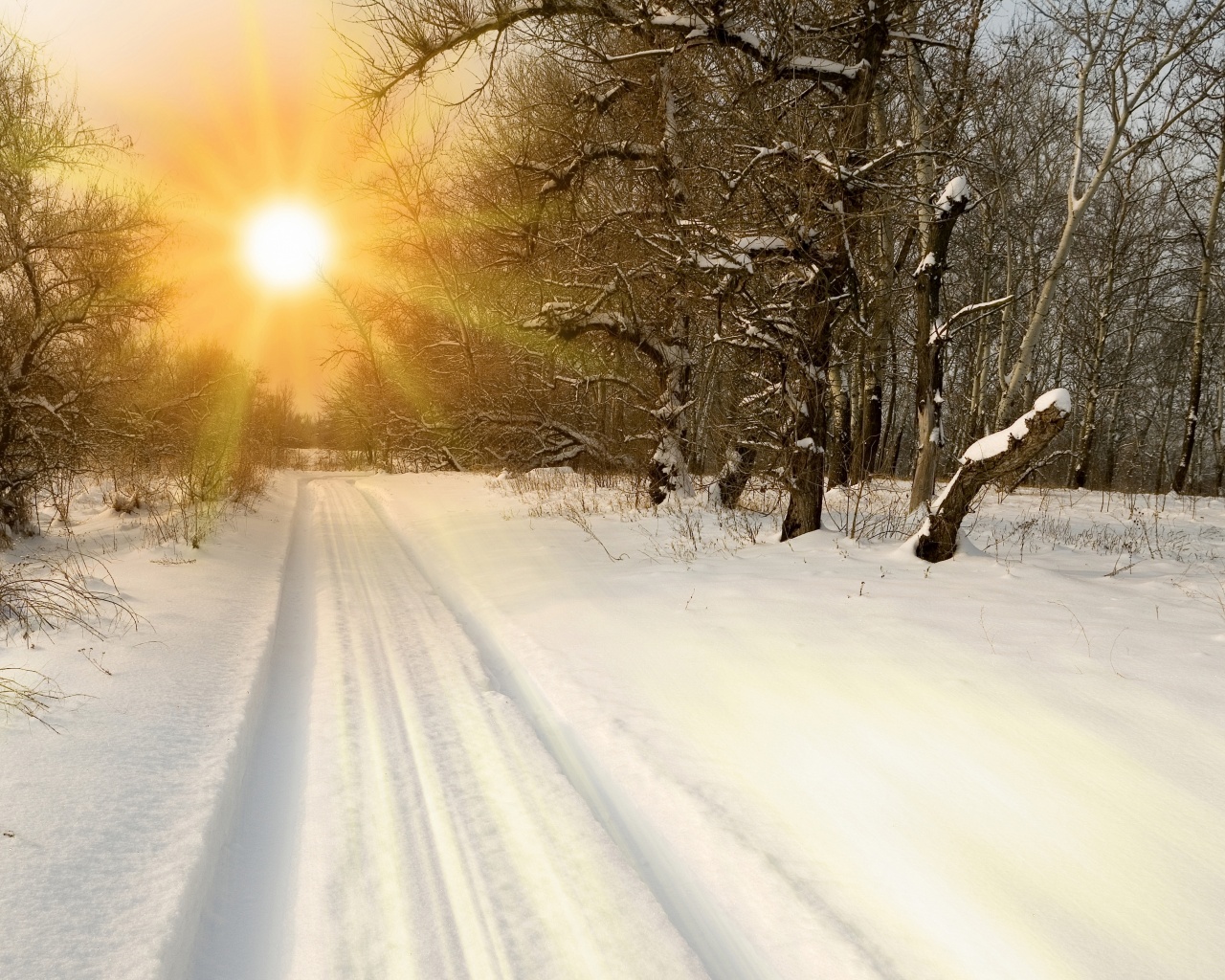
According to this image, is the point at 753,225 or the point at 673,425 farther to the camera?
the point at 673,425

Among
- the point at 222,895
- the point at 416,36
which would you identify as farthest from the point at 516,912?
the point at 416,36

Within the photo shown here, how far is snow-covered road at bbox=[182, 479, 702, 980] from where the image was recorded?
2148 mm

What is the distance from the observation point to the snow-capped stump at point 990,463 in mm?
4906

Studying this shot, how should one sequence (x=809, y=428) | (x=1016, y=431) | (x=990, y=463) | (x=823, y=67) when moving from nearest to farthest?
(x=1016, y=431) < (x=990, y=463) < (x=823, y=67) < (x=809, y=428)

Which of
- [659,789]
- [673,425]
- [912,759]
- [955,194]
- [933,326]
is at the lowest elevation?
[659,789]

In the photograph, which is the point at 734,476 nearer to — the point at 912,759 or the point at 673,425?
the point at 673,425

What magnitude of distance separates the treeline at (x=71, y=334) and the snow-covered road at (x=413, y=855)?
7056 millimetres

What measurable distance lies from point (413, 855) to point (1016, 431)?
17.5 feet

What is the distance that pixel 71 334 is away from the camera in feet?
40.1

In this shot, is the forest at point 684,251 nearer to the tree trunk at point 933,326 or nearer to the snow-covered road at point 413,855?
the tree trunk at point 933,326

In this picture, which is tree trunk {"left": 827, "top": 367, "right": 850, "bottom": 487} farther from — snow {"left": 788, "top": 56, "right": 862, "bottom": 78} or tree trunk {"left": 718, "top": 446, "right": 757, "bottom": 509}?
snow {"left": 788, "top": 56, "right": 862, "bottom": 78}

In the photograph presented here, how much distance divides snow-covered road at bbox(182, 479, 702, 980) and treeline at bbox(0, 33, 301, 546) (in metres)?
7.06

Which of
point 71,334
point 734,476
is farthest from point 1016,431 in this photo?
point 71,334

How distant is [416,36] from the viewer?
7891 millimetres
